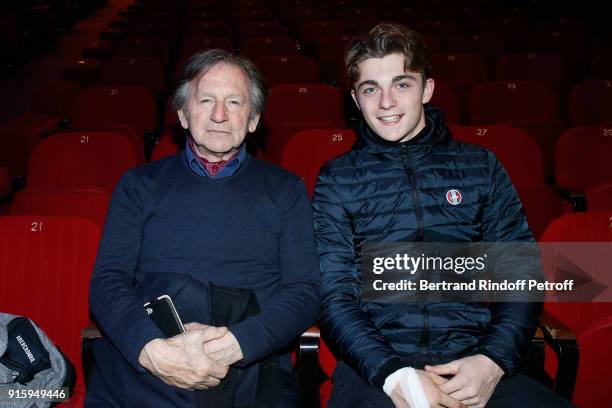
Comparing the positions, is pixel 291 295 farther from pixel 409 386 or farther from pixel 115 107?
pixel 115 107

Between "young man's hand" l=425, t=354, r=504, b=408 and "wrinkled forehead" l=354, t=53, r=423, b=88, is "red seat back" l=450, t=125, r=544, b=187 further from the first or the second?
"young man's hand" l=425, t=354, r=504, b=408

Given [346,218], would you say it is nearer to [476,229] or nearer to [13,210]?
[476,229]

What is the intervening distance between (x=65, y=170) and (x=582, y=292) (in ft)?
5.65

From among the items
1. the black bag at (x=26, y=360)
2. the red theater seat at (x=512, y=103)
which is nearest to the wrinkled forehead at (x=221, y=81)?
the black bag at (x=26, y=360)

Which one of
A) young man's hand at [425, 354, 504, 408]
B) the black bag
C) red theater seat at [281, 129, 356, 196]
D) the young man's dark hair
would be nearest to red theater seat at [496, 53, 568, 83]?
red theater seat at [281, 129, 356, 196]

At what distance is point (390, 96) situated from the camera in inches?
51.5

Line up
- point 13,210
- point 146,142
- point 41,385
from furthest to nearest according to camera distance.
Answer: point 146,142, point 13,210, point 41,385

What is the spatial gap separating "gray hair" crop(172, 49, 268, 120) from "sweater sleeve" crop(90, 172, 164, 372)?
242 millimetres

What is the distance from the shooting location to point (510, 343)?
1.18 metres

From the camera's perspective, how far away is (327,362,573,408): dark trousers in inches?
45.2

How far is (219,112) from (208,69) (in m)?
0.13

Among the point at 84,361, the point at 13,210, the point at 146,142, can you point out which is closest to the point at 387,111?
the point at 84,361

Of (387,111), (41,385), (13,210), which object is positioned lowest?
(41,385)

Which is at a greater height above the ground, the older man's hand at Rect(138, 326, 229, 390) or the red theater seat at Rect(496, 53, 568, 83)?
the red theater seat at Rect(496, 53, 568, 83)
